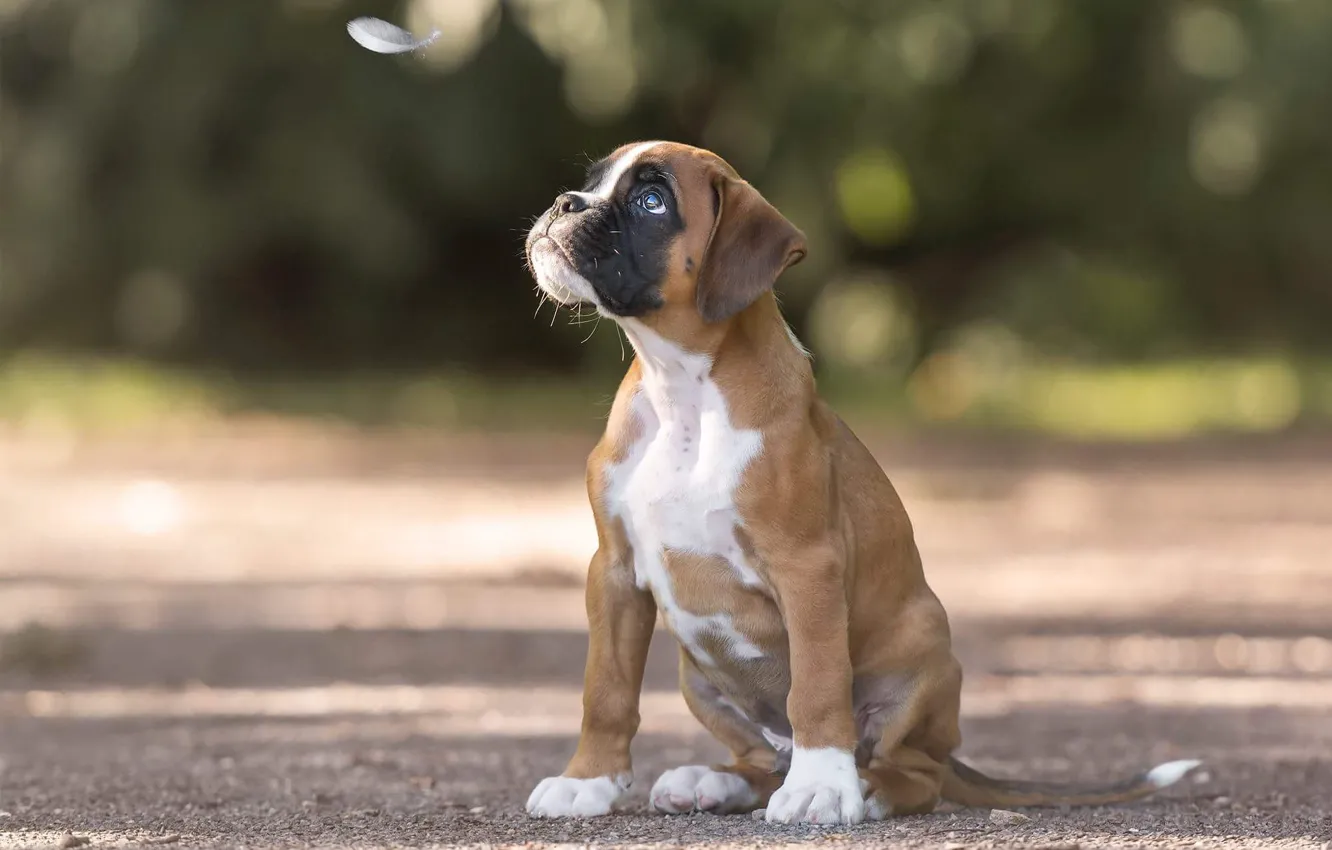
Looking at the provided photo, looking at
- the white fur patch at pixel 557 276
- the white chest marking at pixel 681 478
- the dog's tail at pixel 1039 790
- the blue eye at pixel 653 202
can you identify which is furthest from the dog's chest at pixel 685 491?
the dog's tail at pixel 1039 790

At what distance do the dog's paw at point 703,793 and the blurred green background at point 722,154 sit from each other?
14764 mm

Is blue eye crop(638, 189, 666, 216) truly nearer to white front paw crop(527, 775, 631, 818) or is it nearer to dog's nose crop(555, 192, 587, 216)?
dog's nose crop(555, 192, 587, 216)

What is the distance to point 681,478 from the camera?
15.4 ft

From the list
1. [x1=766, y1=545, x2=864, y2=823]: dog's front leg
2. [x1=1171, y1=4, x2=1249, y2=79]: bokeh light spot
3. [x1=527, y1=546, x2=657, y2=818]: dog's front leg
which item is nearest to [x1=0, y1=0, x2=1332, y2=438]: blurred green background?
[x1=1171, y1=4, x2=1249, y2=79]: bokeh light spot

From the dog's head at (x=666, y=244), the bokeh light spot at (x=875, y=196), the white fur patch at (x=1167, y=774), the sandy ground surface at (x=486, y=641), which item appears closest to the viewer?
the dog's head at (x=666, y=244)

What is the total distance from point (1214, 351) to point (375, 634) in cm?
1746

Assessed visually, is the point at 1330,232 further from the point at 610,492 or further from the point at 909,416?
the point at 610,492

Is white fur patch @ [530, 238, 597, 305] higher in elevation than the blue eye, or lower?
lower

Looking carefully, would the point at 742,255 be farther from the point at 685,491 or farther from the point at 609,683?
the point at 609,683

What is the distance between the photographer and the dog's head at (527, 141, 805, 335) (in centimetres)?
471

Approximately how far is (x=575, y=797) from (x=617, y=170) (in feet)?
5.35

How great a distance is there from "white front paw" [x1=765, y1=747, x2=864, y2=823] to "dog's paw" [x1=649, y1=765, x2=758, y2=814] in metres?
0.23

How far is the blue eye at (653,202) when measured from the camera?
15.8 ft

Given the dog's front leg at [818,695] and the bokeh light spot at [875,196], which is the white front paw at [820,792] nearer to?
the dog's front leg at [818,695]
